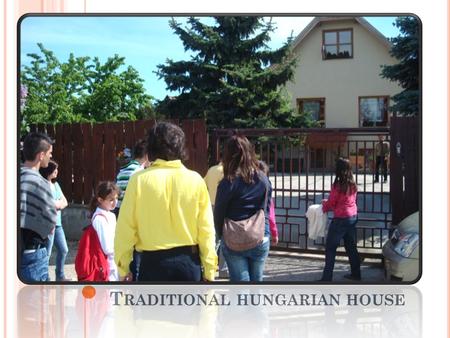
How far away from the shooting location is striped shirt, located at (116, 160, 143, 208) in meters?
2.98

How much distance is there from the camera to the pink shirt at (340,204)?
3.28 metres

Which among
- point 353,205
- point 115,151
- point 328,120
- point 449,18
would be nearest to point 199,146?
point 115,151

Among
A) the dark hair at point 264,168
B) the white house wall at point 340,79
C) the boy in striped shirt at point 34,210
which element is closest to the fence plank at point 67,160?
the boy in striped shirt at point 34,210

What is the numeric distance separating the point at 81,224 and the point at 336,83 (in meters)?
1.60

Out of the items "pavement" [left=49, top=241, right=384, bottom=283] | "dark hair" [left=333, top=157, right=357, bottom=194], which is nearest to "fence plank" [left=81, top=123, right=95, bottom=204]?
"pavement" [left=49, top=241, right=384, bottom=283]

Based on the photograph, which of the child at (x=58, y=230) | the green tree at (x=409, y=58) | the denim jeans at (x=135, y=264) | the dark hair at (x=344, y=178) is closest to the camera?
the green tree at (x=409, y=58)

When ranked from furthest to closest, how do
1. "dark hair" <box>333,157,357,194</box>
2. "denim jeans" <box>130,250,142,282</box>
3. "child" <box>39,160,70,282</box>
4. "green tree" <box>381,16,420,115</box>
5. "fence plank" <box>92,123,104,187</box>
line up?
"dark hair" <box>333,157,357,194</box>
"fence plank" <box>92,123,104,187</box>
"child" <box>39,160,70,282</box>
"denim jeans" <box>130,250,142,282</box>
"green tree" <box>381,16,420,115</box>

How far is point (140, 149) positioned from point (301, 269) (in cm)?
108

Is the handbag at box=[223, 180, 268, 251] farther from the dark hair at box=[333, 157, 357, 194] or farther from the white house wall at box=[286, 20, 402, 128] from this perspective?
the white house wall at box=[286, 20, 402, 128]

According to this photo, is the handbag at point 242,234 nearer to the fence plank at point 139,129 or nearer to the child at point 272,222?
the child at point 272,222

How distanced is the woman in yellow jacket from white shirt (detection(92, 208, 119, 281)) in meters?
0.07

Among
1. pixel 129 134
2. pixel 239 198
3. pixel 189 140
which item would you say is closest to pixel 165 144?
pixel 189 140

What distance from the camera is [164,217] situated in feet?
9.33

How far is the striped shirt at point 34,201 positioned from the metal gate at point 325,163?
3.04 ft
